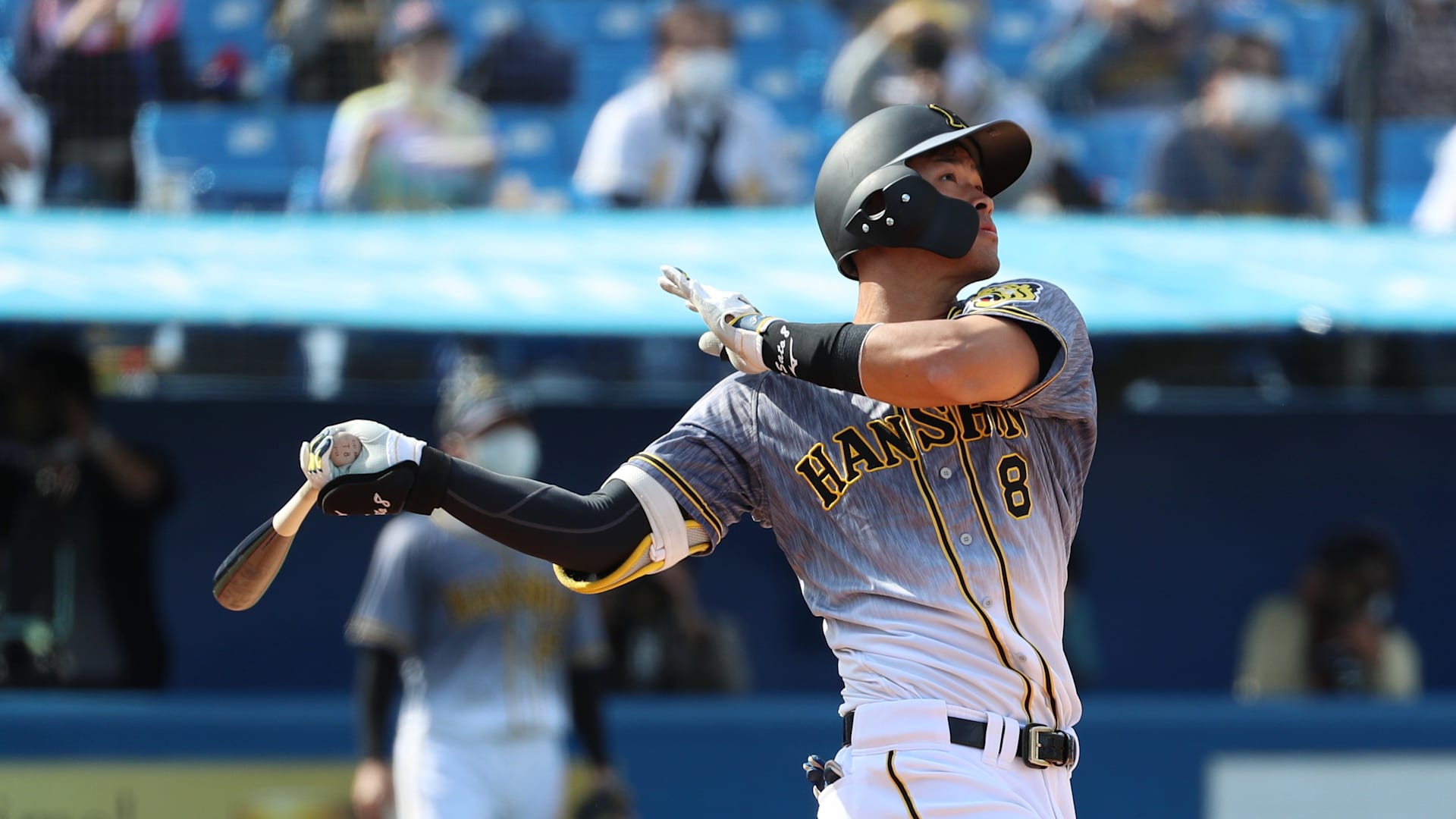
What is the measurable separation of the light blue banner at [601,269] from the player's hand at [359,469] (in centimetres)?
270

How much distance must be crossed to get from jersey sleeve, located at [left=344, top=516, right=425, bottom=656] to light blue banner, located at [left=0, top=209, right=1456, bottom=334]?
636 mm

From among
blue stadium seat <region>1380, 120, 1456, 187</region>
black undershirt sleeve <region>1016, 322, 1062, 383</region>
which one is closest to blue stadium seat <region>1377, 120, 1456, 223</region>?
blue stadium seat <region>1380, 120, 1456, 187</region>

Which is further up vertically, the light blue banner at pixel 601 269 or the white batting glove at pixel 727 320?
the light blue banner at pixel 601 269

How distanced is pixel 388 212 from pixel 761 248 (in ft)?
4.92

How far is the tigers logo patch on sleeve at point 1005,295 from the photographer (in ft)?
8.50

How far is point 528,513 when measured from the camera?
2543 millimetres

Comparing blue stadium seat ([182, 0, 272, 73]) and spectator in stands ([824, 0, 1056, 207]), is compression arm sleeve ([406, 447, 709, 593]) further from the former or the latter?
blue stadium seat ([182, 0, 272, 73])

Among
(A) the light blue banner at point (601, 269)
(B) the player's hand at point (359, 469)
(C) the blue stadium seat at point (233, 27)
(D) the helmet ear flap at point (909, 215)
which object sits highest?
(C) the blue stadium seat at point (233, 27)

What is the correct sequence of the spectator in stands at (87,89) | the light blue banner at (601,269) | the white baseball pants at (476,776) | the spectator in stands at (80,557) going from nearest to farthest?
the white baseball pants at (476,776)
the light blue banner at (601,269)
the spectator in stands at (80,557)
the spectator in stands at (87,89)

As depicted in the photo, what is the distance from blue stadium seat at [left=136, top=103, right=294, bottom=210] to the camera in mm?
7227

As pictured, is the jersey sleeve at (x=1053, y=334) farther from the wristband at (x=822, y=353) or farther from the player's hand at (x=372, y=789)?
the player's hand at (x=372, y=789)

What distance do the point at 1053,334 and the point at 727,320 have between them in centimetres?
47

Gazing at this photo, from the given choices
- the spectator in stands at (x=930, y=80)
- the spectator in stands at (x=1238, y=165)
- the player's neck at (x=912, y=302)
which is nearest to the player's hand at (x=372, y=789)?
the player's neck at (x=912, y=302)

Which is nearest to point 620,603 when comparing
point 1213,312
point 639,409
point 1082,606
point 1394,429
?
point 639,409
